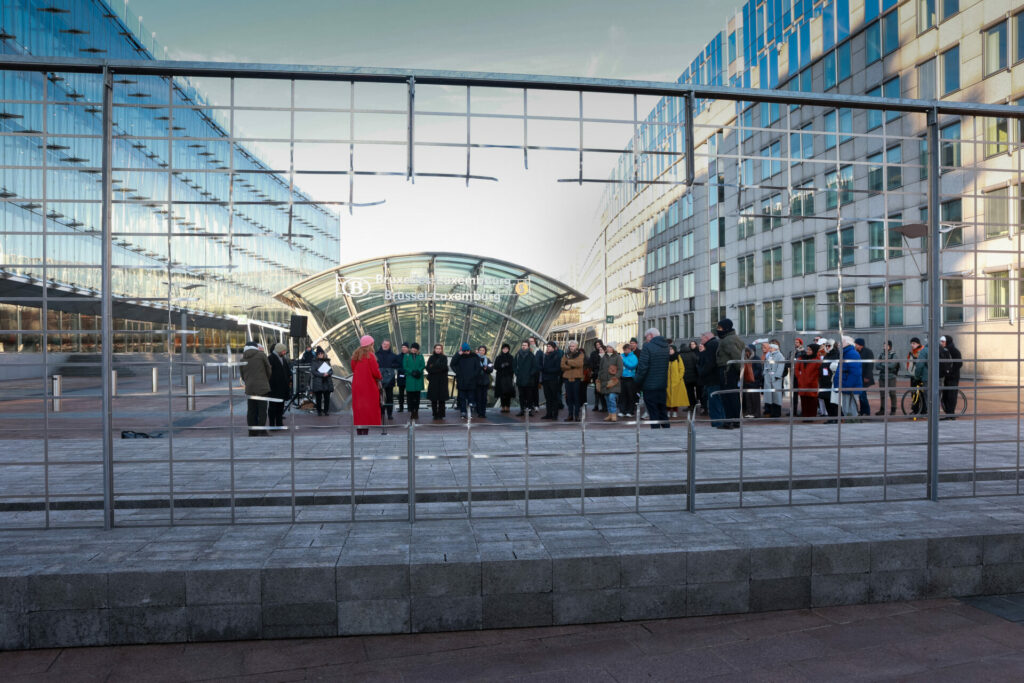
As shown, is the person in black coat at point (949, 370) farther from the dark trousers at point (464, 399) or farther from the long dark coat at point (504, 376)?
the long dark coat at point (504, 376)

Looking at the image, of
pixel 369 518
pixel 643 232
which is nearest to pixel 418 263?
pixel 369 518

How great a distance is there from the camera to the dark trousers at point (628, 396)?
16056mm

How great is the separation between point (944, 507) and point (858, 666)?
293 centimetres

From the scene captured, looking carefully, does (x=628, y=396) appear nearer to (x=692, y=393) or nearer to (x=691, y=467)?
(x=692, y=393)

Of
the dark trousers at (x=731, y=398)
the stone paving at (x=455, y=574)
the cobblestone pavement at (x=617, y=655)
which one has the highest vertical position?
the dark trousers at (x=731, y=398)

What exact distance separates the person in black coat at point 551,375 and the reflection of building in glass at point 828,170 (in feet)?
15.6

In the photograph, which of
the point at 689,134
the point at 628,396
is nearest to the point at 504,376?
the point at 628,396

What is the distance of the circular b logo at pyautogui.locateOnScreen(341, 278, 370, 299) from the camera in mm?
28312

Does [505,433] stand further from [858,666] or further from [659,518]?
[858,666]

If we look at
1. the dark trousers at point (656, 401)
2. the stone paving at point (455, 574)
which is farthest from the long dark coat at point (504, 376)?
the stone paving at point (455, 574)

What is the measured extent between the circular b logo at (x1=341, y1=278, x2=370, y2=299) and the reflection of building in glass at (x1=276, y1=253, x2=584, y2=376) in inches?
1.5

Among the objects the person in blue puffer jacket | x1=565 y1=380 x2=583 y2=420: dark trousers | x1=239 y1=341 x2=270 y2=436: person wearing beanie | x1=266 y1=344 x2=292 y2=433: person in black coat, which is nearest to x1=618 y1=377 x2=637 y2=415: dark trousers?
the person in blue puffer jacket

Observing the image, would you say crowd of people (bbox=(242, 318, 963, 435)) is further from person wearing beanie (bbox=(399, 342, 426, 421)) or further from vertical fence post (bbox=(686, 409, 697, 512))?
vertical fence post (bbox=(686, 409, 697, 512))

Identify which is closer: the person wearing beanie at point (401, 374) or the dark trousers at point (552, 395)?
the dark trousers at point (552, 395)
